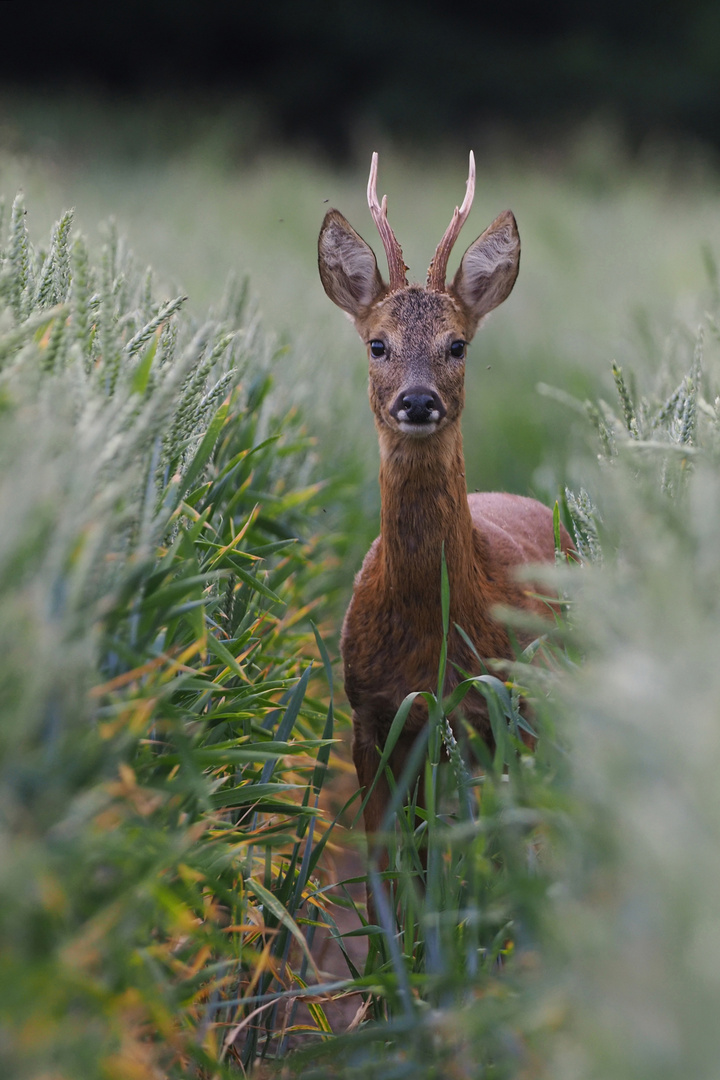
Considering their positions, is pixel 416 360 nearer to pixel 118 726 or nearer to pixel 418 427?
pixel 418 427

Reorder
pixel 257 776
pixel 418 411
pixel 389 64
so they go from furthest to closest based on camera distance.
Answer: pixel 389 64
pixel 418 411
pixel 257 776

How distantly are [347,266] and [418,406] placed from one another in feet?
Result: 2.33

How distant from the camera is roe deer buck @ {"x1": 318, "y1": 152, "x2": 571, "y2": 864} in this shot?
115 inches

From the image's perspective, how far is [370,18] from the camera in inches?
969

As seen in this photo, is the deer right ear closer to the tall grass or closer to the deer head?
the deer head

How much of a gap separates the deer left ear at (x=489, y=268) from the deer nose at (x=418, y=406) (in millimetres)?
534

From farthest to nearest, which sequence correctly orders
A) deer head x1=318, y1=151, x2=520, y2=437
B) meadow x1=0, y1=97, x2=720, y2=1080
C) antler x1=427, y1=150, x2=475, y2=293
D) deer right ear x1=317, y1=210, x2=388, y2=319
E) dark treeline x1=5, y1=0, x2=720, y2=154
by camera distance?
dark treeline x1=5, y1=0, x2=720, y2=154 < deer right ear x1=317, y1=210, x2=388, y2=319 < antler x1=427, y1=150, x2=475, y2=293 < deer head x1=318, y1=151, x2=520, y2=437 < meadow x1=0, y1=97, x2=720, y2=1080

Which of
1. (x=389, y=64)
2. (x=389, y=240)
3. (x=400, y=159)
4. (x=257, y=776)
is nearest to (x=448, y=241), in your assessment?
(x=389, y=240)

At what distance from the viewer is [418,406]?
9.56 ft

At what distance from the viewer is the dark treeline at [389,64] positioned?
2375 cm

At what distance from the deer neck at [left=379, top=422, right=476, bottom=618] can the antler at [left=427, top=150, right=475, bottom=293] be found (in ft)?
Answer: 1.57

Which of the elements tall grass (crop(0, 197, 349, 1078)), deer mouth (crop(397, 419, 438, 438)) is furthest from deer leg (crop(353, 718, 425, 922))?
deer mouth (crop(397, 419, 438, 438))

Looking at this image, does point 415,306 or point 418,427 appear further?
point 415,306

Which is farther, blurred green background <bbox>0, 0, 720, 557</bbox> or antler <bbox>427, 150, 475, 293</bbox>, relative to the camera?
blurred green background <bbox>0, 0, 720, 557</bbox>
